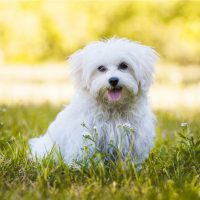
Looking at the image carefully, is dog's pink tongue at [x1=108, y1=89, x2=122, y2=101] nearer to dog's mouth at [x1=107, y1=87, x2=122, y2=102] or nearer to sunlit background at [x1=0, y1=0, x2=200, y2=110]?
dog's mouth at [x1=107, y1=87, x2=122, y2=102]

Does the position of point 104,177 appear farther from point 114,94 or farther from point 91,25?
point 91,25

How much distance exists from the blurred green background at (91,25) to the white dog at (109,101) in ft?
56.8

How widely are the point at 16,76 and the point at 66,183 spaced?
14.7m

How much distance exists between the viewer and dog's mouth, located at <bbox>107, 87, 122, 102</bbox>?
4.89 meters

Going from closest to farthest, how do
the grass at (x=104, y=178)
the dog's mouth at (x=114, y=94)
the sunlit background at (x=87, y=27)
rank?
1. the grass at (x=104, y=178)
2. the dog's mouth at (x=114, y=94)
3. the sunlit background at (x=87, y=27)

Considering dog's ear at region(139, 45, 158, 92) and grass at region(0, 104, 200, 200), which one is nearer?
grass at region(0, 104, 200, 200)

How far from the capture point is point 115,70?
4.93 m

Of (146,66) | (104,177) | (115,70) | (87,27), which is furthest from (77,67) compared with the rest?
(87,27)

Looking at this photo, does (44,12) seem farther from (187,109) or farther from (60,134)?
(60,134)

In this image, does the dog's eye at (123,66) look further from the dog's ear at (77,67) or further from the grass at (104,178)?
the grass at (104,178)

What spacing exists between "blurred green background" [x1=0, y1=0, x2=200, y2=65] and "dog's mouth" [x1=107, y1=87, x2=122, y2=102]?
1756 cm

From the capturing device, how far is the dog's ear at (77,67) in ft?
17.0

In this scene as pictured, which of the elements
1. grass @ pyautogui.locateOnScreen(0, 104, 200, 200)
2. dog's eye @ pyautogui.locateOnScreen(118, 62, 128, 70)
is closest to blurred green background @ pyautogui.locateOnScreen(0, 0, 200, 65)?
dog's eye @ pyautogui.locateOnScreen(118, 62, 128, 70)

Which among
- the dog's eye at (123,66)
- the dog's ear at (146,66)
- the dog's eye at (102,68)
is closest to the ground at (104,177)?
the dog's ear at (146,66)
